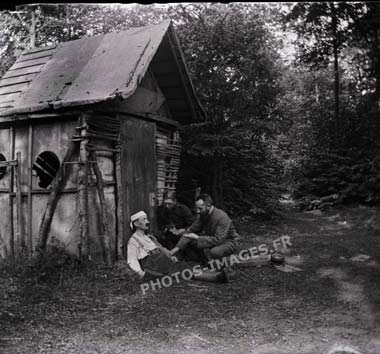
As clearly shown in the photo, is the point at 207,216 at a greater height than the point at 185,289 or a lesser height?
greater

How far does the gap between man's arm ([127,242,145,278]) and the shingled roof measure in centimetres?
269

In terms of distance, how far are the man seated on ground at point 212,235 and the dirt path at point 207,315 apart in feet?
2.12

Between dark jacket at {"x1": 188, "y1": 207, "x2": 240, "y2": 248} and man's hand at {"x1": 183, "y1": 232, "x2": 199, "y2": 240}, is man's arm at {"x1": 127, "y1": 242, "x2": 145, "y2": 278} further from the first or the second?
dark jacket at {"x1": 188, "y1": 207, "x2": 240, "y2": 248}

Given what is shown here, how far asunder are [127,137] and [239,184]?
19.3ft

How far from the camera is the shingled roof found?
776 cm

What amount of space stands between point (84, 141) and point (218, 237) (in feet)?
10.0

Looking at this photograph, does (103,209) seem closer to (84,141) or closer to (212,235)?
(84,141)

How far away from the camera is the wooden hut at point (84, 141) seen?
7676 millimetres

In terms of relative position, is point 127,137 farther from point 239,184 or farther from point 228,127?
point 239,184

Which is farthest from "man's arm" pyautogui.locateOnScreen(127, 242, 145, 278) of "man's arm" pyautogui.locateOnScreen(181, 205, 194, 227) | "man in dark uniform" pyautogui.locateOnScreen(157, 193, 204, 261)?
"man's arm" pyautogui.locateOnScreen(181, 205, 194, 227)

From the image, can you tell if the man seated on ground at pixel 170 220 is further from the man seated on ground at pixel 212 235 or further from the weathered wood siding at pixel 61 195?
the weathered wood siding at pixel 61 195

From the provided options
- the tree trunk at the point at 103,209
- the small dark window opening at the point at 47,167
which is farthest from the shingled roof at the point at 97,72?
the small dark window opening at the point at 47,167

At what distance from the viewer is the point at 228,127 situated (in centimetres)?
1276

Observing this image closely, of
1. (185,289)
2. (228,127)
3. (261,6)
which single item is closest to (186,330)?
(185,289)
